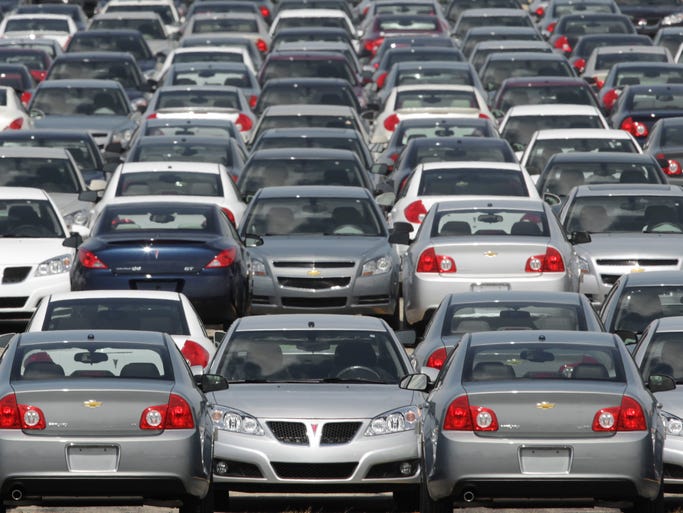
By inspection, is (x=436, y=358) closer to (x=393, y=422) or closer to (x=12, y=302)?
(x=393, y=422)

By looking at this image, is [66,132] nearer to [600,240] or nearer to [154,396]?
[600,240]

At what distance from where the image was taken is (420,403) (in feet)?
50.9

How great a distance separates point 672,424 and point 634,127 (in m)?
20.5

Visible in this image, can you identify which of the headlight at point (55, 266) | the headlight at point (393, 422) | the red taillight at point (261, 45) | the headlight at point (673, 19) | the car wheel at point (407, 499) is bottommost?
the headlight at point (673, 19)

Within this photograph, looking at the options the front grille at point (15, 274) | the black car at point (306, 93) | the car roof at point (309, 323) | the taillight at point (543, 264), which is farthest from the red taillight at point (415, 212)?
the car roof at point (309, 323)

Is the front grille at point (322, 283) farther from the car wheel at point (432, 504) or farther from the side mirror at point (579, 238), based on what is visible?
the car wheel at point (432, 504)

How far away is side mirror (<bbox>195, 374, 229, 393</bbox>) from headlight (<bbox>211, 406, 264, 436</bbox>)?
0.23m

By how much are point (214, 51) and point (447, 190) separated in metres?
15.3

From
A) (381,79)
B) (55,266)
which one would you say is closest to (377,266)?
(55,266)

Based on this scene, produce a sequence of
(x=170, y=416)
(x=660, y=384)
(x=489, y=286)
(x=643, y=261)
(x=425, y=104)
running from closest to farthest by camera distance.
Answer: (x=170, y=416) → (x=660, y=384) → (x=489, y=286) → (x=643, y=261) → (x=425, y=104)

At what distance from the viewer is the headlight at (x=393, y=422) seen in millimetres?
15109

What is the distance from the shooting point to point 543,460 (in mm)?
13445

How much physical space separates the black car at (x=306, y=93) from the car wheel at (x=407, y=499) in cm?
2148

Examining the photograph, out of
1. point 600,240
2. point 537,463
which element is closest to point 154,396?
point 537,463
